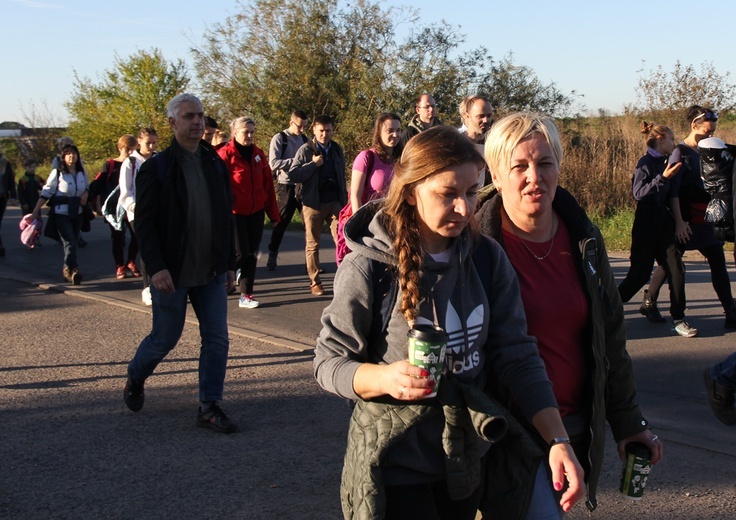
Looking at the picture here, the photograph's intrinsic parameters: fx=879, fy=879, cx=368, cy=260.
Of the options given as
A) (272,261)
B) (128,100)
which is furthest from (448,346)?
(128,100)

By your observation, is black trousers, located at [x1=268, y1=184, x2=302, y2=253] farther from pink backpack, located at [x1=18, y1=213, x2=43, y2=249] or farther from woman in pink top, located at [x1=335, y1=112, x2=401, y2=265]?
woman in pink top, located at [x1=335, y1=112, x2=401, y2=265]

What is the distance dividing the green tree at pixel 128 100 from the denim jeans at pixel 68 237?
71.5 feet

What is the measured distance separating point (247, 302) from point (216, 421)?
13.3 ft

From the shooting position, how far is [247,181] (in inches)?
365

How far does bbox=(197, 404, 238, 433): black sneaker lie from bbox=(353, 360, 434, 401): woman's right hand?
3.21 m

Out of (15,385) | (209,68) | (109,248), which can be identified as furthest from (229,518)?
(209,68)

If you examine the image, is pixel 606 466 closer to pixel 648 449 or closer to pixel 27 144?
pixel 648 449

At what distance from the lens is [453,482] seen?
2359mm

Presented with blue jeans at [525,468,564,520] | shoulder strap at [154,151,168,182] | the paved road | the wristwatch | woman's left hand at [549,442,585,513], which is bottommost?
the paved road

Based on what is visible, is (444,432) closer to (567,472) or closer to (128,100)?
(567,472)

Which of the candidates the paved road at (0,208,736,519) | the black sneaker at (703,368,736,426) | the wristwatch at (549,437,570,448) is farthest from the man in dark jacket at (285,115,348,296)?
the wristwatch at (549,437,570,448)

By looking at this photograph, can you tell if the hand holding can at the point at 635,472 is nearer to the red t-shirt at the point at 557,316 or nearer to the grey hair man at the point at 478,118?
the red t-shirt at the point at 557,316

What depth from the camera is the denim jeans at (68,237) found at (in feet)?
37.3

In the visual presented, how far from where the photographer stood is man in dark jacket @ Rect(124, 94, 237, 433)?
534 cm
